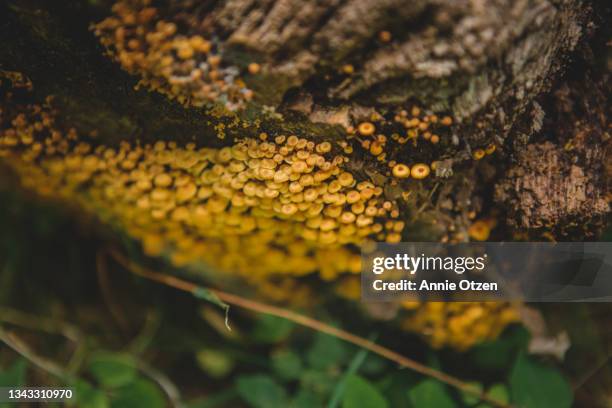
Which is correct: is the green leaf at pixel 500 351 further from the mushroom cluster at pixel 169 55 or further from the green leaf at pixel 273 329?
the mushroom cluster at pixel 169 55

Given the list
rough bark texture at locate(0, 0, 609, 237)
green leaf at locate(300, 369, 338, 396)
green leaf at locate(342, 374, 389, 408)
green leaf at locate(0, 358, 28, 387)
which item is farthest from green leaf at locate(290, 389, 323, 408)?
green leaf at locate(0, 358, 28, 387)

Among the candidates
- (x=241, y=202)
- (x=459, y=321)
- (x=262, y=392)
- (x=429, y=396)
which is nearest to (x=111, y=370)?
(x=262, y=392)

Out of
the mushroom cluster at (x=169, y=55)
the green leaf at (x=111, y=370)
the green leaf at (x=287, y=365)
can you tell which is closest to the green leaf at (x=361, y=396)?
the green leaf at (x=287, y=365)

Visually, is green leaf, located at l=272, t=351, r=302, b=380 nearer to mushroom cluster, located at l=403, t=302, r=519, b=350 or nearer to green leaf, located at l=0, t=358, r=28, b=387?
Result: mushroom cluster, located at l=403, t=302, r=519, b=350

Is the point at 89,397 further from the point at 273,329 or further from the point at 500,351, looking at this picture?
the point at 500,351

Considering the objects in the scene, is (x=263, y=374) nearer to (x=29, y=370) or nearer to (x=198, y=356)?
(x=198, y=356)
